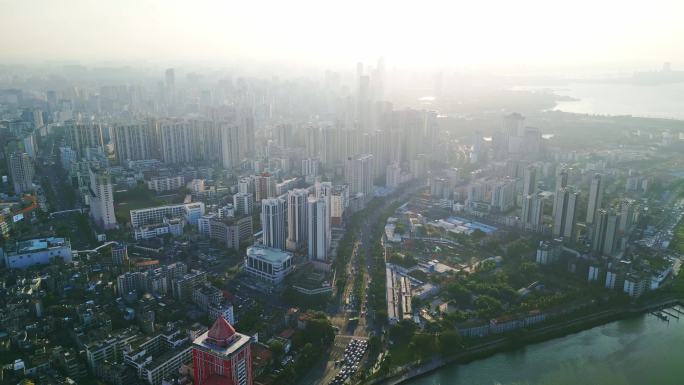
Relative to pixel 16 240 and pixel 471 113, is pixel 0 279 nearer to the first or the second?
pixel 16 240

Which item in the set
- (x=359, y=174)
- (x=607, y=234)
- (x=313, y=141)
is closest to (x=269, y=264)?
(x=359, y=174)

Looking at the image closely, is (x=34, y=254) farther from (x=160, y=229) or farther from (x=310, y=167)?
(x=310, y=167)

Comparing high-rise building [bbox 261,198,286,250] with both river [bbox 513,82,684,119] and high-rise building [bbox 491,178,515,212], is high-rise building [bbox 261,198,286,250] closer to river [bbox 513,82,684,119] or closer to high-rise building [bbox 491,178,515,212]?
high-rise building [bbox 491,178,515,212]

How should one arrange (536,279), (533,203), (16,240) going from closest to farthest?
(536,279)
(16,240)
(533,203)

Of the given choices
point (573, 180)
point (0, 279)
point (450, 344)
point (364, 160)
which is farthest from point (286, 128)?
point (450, 344)

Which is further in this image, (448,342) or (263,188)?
(263,188)

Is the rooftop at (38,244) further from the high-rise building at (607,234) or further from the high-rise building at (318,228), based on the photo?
the high-rise building at (607,234)
